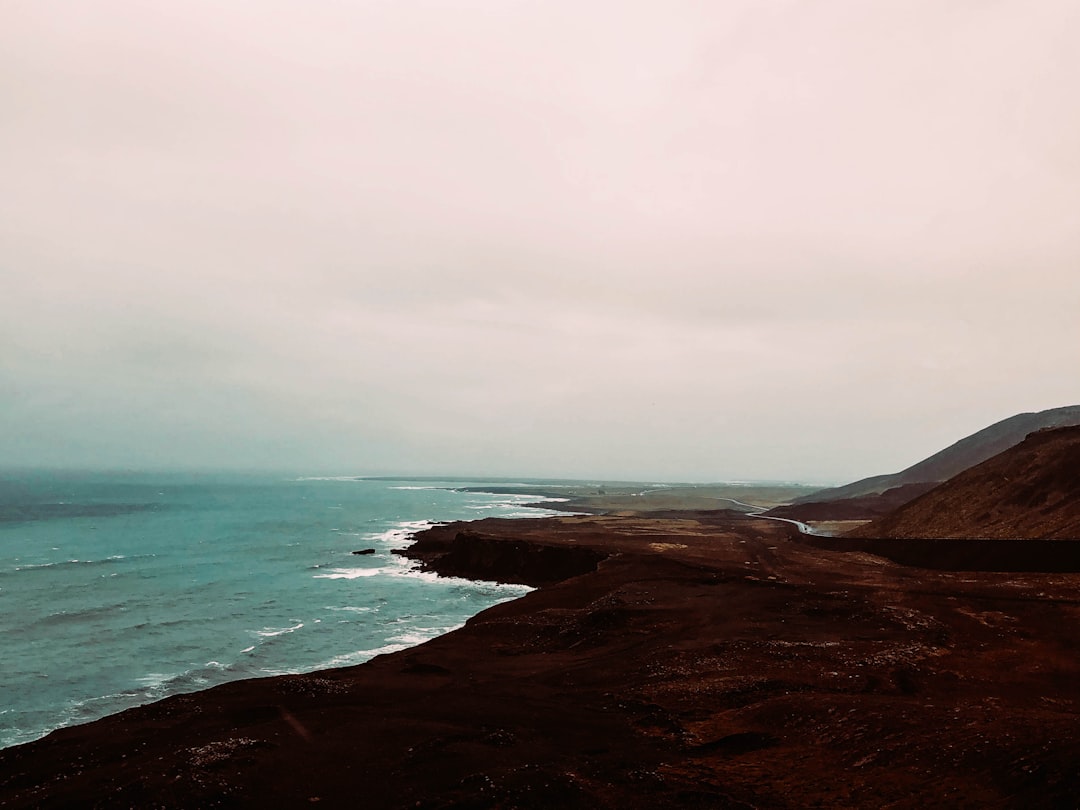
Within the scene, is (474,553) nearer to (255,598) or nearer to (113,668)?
(255,598)

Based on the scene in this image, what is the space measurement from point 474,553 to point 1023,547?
65.4 m

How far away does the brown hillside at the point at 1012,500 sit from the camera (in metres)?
64.3

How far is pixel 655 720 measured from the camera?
25.3 m

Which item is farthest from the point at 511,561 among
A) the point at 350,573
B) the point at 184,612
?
the point at 184,612

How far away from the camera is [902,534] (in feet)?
268

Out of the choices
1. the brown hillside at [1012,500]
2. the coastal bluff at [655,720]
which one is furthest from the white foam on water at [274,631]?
the brown hillside at [1012,500]

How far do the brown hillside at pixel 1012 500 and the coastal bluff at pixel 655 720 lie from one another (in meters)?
21.3

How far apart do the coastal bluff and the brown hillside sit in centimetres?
2131

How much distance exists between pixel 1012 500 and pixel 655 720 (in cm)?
6977

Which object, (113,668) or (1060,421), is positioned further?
(1060,421)

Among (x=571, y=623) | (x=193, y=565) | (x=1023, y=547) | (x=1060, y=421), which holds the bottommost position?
(x=193, y=565)

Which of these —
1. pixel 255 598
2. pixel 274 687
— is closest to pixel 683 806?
pixel 274 687

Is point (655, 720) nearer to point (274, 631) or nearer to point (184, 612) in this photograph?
point (274, 631)

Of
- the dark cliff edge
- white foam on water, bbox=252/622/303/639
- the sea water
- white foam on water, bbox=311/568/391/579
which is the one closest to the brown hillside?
the dark cliff edge
